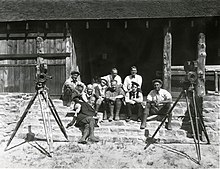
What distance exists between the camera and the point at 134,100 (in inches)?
300

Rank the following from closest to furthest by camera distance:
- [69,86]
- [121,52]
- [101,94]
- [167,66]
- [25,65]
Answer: [101,94] < [69,86] < [167,66] < [25,65] < [121,52]

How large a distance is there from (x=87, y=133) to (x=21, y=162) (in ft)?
5.89

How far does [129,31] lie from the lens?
36.6 feet

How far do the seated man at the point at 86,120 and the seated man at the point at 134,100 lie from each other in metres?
1.08

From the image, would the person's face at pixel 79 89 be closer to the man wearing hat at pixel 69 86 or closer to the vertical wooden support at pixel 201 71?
the man wearing hat at pixel 69 86

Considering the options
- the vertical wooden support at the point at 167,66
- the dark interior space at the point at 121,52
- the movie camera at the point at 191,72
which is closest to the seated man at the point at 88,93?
the vertical wooden support at the point at 167,66

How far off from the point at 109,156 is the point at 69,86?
3.03m

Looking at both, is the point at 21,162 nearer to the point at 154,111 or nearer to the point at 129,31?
the point at 154,111

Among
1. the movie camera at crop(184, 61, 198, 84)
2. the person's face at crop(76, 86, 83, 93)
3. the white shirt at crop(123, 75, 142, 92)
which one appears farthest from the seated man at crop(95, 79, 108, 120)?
the movie camera at crop(184, 61, 198, 84)

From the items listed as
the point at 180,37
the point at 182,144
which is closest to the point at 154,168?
Result: the point at 182,144

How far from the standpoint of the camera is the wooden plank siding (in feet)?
30.7

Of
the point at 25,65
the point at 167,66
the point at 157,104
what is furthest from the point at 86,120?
the point at 25,65

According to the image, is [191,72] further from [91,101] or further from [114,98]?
[91,101]

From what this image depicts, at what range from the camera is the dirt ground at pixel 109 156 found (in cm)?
548
